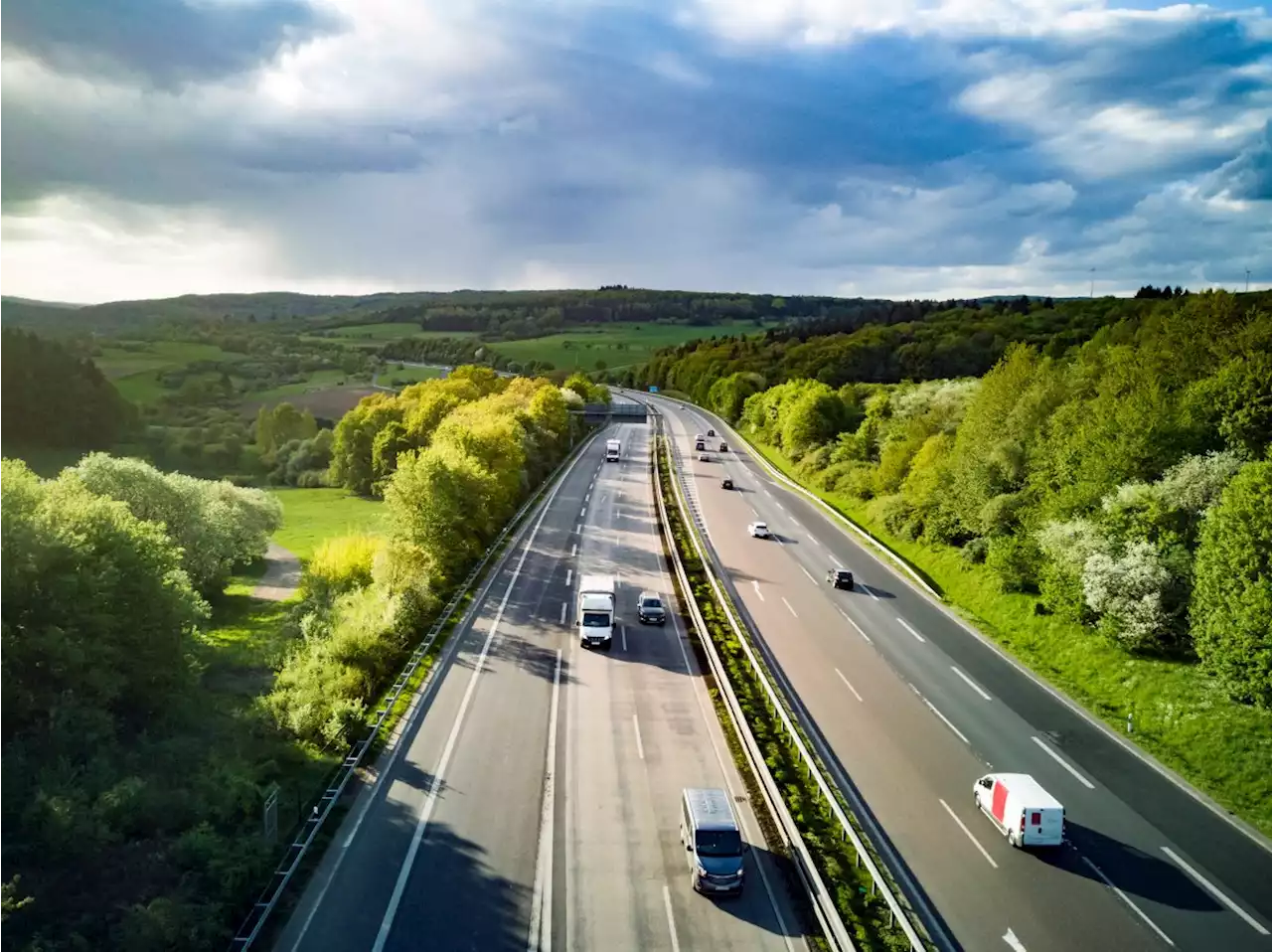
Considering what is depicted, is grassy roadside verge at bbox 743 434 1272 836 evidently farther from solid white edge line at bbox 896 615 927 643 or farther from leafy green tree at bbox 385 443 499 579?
leafy green tree at bbox 385 443 499 579

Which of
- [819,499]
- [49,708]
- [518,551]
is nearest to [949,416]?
[819,499]

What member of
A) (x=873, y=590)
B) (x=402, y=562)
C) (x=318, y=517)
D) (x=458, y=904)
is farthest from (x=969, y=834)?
(x=318, y=517)

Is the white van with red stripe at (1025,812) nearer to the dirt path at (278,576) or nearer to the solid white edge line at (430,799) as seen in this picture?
the solid white edge line at (430,799)

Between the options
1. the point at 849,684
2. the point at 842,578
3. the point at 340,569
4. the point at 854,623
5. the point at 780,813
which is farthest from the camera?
the point at 842,578

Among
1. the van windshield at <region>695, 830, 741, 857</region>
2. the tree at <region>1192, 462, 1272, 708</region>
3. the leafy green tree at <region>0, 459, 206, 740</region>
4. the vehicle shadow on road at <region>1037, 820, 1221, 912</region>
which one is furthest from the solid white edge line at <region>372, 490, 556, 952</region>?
the tree at <region>1192, 462, 1272, 708</region>

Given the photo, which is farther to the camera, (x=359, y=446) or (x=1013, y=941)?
(x=359, y=446)

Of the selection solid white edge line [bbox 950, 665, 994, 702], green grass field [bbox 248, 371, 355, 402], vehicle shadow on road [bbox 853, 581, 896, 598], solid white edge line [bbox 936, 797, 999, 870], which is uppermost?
green grass field [bbox 248, 371, 355, 402]

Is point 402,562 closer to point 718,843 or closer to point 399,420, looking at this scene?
point 718,843

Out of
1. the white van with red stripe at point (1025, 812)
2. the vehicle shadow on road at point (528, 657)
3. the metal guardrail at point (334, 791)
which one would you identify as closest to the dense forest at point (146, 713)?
the metal guardrail at point (334, 791)
